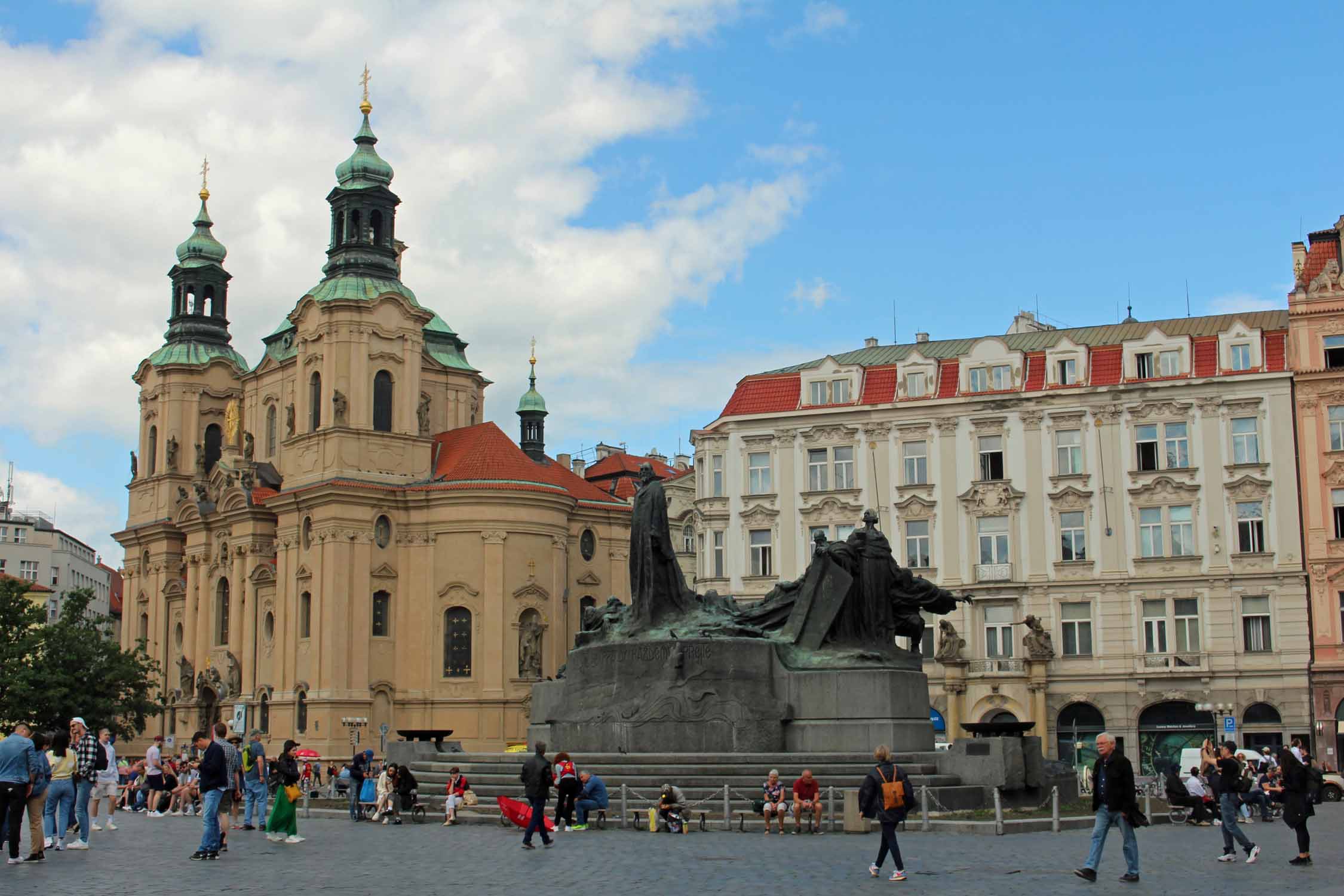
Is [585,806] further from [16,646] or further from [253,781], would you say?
[16,646]

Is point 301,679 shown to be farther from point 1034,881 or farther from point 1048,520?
point 1034,881

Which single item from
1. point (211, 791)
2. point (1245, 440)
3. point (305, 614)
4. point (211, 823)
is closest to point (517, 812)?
point (211, 791)

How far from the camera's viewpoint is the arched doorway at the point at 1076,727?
5284cm

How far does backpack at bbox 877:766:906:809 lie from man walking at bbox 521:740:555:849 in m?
5.22

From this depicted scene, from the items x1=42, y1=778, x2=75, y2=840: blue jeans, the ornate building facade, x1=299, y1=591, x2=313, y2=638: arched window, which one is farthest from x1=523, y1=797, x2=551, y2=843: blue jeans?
x1=299, y1=591, x2=313, y2=638: arched window

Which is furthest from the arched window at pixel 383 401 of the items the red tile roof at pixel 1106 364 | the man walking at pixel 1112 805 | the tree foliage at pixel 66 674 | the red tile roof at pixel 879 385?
the man walking at pixel 1112 805

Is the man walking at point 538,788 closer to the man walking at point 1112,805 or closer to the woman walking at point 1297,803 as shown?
the man walking at point 1112,805

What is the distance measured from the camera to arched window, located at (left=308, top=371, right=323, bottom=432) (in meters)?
72.8

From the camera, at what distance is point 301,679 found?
69375 mm

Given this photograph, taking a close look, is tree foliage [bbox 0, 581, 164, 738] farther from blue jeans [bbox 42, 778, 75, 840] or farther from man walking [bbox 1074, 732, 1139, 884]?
man walking [bbox 1074, 732, 1139, 884]

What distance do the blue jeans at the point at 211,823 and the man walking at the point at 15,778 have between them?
83.9 inches

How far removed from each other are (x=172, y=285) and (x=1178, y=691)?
5914 cm

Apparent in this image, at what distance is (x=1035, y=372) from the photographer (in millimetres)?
56062

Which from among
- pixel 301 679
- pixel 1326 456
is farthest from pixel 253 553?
pixel 1326 456
